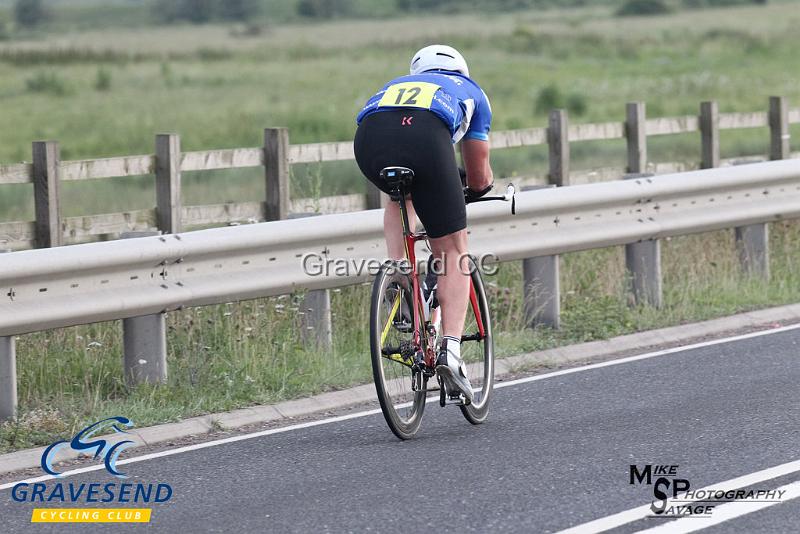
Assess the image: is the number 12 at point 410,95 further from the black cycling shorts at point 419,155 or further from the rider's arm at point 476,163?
the rider's arm at point 476,163

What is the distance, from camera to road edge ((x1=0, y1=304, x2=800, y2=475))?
738 centimetres

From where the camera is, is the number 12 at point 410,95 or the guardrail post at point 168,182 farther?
the guardrail post at point 168,182

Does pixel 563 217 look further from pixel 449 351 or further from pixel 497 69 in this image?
pixel 497 69

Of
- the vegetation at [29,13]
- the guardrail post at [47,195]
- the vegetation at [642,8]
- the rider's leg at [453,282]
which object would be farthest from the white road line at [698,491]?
the vegetation at [29,13]

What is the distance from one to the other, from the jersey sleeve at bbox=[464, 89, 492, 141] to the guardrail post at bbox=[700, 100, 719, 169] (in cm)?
964

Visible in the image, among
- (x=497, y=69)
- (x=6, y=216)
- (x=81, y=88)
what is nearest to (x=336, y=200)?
(x=6, y=216)

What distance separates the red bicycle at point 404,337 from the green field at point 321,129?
116 centimetres

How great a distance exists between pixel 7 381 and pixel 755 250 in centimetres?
657

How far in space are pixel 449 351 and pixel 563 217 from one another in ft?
11.3

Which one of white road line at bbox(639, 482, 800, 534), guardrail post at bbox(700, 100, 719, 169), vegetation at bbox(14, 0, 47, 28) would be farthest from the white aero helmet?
vegetation at bbox(14, 0, 47, 28)

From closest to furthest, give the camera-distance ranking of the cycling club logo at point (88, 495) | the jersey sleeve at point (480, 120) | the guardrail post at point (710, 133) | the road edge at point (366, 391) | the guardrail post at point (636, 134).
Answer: the cycling club logo at point (88, 495) → the jersey sleeve at point (480, 120) → the road edge at point (366, 391) → the guardrail post at point (636, 134) → the guardrail post at point (710, 133)

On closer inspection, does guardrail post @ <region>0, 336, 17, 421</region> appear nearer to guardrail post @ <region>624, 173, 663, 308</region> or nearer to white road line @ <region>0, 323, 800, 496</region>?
white road line @ <region>0, 323, 800, 496</region>

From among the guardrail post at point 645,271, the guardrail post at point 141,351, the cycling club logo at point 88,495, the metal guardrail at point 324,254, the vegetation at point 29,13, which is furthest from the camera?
the vegetation at point 29,13

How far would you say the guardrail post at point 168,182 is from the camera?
10.9 m
